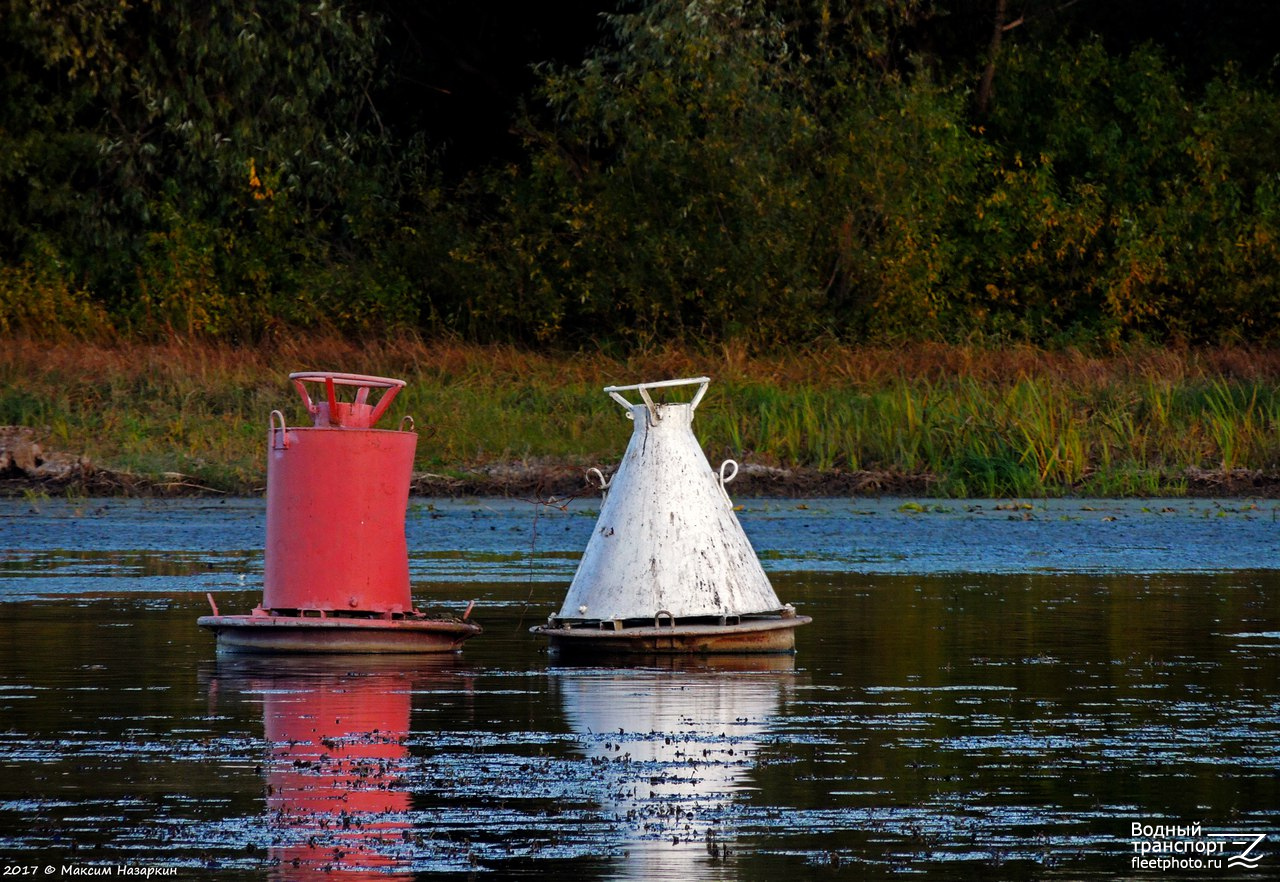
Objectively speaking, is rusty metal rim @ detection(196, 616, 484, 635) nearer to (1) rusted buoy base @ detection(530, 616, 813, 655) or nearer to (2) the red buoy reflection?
(2) the red buoy reflection

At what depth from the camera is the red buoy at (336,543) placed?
35.3 feet

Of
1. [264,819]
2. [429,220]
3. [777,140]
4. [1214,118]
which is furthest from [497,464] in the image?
[1214,118]

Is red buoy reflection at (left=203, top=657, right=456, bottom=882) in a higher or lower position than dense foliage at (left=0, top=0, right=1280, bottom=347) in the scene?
lower

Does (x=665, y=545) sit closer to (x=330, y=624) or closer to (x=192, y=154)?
(x=330, y=624)

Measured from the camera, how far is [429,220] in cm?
3609

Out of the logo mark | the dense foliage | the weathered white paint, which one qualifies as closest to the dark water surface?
the logo mark

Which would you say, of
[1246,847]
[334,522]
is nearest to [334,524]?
[334,522]

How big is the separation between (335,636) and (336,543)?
459mm

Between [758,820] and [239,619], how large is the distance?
4.51 m

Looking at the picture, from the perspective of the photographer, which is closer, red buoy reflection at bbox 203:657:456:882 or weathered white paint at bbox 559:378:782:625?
red buoy reflection at bbox 203:657:456:882

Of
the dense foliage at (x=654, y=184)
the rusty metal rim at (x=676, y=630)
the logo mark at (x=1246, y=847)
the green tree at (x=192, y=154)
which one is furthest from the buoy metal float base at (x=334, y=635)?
the green tree at (x=192, y=154)

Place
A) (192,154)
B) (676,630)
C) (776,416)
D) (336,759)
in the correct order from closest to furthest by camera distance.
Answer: (336,759) → (676,630) → (776,416) → (192,154)

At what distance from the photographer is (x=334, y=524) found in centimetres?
1091

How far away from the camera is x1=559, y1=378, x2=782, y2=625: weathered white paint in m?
10.6
